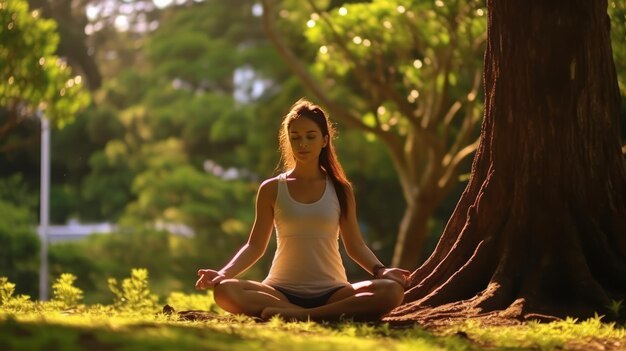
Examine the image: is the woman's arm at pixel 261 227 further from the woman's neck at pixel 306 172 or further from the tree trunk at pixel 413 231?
the tree trunk at pixel 413 231

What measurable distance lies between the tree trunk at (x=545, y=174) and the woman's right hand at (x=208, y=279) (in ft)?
4.46

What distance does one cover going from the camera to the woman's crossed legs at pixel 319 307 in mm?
7508

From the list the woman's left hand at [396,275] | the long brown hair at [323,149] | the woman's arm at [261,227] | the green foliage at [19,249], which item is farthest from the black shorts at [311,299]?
the green foliage at [19,249]

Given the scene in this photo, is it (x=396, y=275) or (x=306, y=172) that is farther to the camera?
(x=306, y=172)

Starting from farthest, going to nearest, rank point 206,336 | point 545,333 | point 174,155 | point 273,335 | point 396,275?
point 174,155 → point 396,275 → point 545,333 → point 273,335 → point 206,336

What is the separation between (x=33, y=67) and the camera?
A: 17000mm

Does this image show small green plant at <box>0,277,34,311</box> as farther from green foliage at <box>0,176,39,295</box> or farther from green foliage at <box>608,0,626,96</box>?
green foliage at <box>0,176,39,295</box>

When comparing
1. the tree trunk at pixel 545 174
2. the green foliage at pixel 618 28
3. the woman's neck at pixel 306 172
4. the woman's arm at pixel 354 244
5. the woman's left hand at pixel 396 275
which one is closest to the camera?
the woman's left hand at pixel 396 275

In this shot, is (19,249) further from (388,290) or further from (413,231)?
(388,290)

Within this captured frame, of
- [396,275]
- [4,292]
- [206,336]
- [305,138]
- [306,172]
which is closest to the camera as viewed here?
[206,336]

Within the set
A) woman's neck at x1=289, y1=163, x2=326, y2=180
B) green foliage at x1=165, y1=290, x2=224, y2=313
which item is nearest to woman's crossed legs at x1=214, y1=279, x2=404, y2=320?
woman's neck at x1=289, y1=163, x2=326, y2=180

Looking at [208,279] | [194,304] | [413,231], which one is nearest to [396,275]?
[208,279]

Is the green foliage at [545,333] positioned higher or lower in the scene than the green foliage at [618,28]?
lower

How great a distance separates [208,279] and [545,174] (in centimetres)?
241
